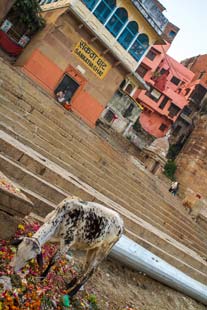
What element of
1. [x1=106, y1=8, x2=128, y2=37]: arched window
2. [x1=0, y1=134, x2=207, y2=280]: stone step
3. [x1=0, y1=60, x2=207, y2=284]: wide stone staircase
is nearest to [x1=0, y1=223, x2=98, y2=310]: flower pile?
[x1=0, y1=60, x2=207, y2=284]: wide stone staircase

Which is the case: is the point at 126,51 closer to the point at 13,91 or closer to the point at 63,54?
the point at 63,54

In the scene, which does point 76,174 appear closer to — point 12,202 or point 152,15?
point 12,202

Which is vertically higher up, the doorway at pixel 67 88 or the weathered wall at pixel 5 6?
the weathered wall at pixel 5 6

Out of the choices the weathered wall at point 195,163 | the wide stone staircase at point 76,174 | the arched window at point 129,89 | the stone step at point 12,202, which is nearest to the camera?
the stone step at point 12,202

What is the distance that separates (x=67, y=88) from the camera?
20.8 metres

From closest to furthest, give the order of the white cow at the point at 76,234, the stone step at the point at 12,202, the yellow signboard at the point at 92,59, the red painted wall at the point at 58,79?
the white cow at the point at 76,234, the stone step at the point at 12,202, the red painted wall at the point at 58,79, the yellow signboard at the point at 92,59

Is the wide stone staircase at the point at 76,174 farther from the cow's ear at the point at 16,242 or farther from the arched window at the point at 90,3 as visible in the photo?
the arched window at the point at 90,3

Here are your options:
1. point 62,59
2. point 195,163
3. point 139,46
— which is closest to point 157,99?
point 195,163

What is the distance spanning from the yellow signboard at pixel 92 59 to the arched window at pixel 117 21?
75.6 inches

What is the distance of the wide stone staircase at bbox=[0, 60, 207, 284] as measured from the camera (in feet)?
21.4

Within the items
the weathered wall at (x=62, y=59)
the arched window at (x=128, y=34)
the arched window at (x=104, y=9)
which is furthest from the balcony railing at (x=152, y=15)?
the weathered wall at (x=62, y=59)

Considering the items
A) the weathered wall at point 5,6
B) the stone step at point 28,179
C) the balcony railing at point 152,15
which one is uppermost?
the balcony railing at point 152,15

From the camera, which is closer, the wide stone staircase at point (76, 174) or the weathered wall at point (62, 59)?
the wide stone staircase at point (76, 174)

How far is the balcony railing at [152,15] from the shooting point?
2105 centimetres
